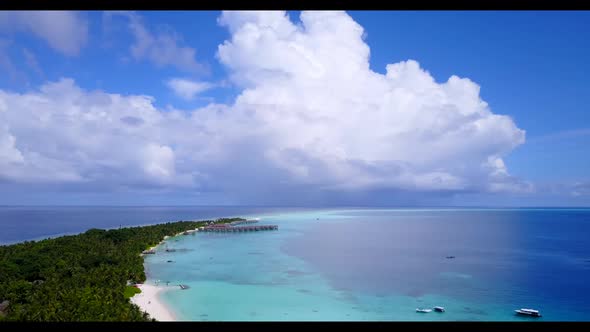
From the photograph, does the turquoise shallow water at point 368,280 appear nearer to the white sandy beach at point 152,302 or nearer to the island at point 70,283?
the white sandy beach at point 152,302

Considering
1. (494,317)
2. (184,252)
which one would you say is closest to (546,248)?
(494,317)

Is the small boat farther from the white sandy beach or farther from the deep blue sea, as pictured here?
the white sandy beach

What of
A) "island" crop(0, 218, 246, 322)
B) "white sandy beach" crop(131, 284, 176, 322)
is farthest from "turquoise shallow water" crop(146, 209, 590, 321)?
"island" crop(0, 218, 246, 322)

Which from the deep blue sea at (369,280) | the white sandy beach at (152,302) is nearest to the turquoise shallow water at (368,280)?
the deep blue sea at (369,280)

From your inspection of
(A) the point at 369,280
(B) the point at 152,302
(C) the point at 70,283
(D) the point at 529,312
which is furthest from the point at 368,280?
(C) the point at 70,283
